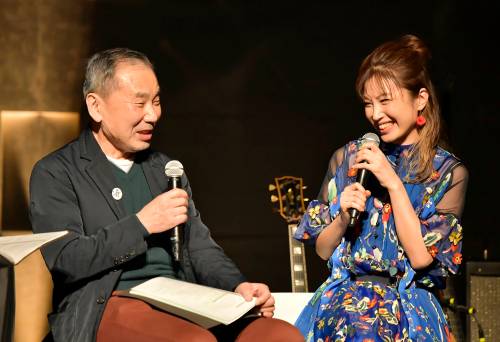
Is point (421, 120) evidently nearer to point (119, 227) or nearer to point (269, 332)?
point (269, 332)

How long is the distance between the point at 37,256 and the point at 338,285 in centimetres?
200

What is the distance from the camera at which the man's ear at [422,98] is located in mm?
2387

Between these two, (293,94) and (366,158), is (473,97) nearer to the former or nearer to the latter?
(293,94)

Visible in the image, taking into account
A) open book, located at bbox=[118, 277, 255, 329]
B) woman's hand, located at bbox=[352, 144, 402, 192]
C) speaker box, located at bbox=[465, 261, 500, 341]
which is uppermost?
woman's hand, located at bbox=[352, 144, 402, 192]

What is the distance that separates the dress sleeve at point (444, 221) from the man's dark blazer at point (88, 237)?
60 centimetres

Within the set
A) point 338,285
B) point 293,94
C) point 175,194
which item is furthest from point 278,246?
point 175,194

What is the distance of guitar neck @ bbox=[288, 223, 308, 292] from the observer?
3.27 meters

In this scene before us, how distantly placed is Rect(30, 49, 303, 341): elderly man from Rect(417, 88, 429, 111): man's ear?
0.77 m

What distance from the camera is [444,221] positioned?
7.54 feet

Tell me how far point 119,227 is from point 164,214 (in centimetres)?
14

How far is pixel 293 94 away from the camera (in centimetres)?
383

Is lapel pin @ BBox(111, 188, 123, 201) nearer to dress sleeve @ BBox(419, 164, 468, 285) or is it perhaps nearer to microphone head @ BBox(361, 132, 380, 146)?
microphone head @ BBox(361, 132, 380, 146)

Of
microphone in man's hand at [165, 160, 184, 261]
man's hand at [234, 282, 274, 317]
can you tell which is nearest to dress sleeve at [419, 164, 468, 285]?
man's hand at [234, 282, 274, 317]

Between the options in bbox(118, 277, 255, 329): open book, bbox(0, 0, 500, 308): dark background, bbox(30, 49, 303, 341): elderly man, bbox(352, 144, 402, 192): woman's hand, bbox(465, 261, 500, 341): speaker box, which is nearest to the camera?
bbox(118, 277, 255, 329): open book
